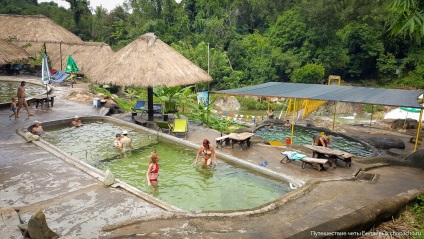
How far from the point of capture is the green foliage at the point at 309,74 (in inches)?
1394

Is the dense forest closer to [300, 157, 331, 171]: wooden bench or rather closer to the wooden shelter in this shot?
the wooden shelter

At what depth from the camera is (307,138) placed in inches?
715

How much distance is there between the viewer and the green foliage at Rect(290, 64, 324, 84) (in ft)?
116

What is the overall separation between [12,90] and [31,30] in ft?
21.0

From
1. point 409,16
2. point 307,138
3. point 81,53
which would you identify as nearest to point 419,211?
point 409,16

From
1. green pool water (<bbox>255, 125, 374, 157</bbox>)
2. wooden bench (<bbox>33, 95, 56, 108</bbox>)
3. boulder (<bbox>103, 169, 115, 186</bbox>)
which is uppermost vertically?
wooden bench (<bbox>33, 95, 56, 108</bbox>)

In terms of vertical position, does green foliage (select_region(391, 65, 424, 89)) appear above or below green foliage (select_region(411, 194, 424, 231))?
above

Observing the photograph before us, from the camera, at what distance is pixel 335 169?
10.8m

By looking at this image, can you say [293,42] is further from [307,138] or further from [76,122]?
[76,122]

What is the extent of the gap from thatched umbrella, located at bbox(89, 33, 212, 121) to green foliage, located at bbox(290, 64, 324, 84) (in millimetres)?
21914

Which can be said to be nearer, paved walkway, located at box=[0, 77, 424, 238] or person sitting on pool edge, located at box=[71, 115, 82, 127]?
paved walkway, located at box=[0, 77, 424, 238]

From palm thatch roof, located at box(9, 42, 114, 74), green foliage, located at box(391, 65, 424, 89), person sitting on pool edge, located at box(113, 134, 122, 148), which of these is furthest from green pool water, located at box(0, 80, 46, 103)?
green foliage, located at box(391, 65, 424, 89)

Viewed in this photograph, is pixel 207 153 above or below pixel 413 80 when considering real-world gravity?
below

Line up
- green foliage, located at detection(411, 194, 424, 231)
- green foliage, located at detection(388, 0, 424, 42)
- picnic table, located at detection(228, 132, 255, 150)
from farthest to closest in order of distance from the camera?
picnic table, located at detection(228, 132, 255, 150), green foliage, located at detection(411, 194, 424, 231), green foliage, located at detection(388, 0, 424, 42)
